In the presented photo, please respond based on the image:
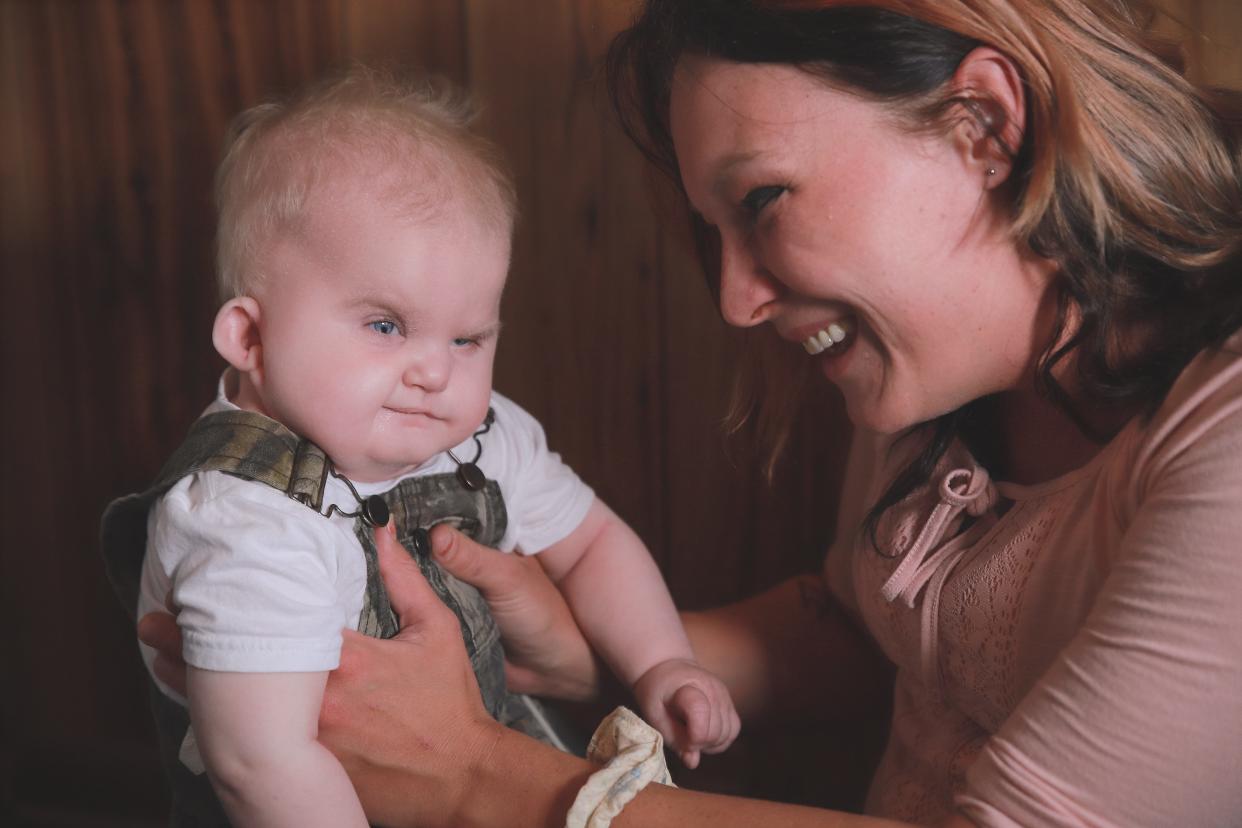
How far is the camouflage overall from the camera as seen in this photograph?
1.00 metres

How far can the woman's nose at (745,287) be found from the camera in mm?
1076

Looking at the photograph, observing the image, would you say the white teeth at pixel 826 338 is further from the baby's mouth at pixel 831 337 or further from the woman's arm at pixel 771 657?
the woman's arm at pixel 771 657

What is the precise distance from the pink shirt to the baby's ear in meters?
0.63

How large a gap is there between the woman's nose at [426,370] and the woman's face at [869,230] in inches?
11.0

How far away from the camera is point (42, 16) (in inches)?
72.4

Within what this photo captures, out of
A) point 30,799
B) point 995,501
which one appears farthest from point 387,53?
point 30,799

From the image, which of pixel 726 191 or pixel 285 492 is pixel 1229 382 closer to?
pixel 726 191

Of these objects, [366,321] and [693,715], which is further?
[693,715]

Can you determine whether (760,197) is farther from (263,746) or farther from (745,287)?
(263,746)

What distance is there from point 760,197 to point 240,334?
0.48 metres

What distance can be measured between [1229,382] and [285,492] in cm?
75

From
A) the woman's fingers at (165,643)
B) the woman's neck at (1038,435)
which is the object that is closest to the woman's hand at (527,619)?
the woman's fingers at (165,643)

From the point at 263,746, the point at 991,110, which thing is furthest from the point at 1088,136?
the point at 263,746

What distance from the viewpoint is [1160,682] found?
79 centimetres
